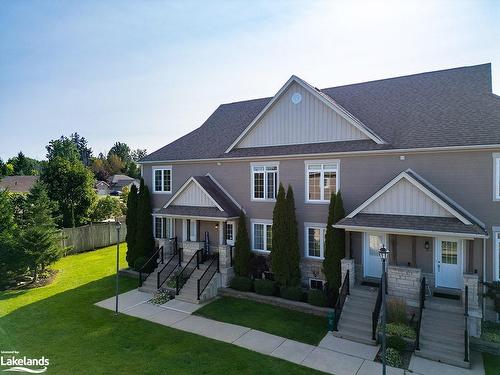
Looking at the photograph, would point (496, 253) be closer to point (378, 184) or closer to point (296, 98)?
point (378, 184)

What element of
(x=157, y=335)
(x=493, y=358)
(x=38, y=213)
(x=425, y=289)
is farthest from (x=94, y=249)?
(x=493, y=358)

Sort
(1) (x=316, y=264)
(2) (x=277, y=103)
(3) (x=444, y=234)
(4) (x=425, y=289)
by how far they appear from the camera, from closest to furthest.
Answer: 1. (3) (x=444, y=234)
2. (4) (x=425, y=289)
3. (1) (x=316, y=264)
4. (2) (x=277, y=103)

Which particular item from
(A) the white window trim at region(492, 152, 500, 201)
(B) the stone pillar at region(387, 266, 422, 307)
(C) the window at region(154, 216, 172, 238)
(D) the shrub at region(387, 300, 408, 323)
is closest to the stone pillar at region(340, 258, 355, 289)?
(B) the stone pillar at region(387, 266, 422, 307)

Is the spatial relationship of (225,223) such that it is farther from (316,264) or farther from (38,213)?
(38,213)

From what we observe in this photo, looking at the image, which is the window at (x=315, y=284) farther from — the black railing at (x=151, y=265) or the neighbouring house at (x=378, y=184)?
the black railing at (x=151, y=265)

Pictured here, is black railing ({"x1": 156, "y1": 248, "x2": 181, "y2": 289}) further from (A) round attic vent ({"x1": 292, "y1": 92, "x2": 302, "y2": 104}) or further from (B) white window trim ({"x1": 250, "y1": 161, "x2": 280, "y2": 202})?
(A) round attic vent ({"x1": 292, "y1": 92, "x2": 302, "y2": 104})

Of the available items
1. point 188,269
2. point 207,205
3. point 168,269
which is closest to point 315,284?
point 188,269
